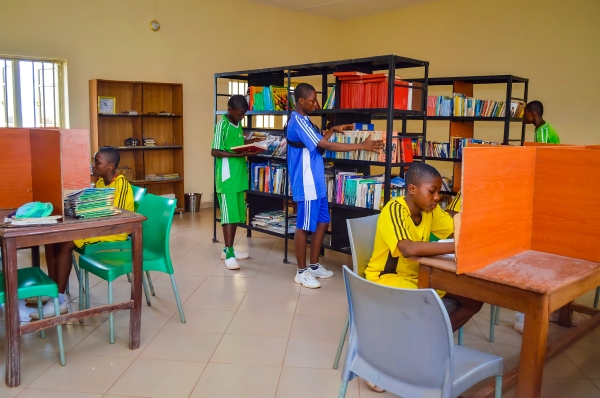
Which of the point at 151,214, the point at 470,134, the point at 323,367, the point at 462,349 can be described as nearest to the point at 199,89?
the point at 470,134

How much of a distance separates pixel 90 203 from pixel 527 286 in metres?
2.24

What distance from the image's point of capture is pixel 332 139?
4449 mm

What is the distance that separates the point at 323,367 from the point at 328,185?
2105 mm

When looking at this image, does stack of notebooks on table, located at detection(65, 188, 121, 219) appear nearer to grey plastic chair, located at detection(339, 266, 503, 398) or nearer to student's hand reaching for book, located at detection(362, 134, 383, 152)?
grey plastic chair, located at detection(339, 266, 503, 398)

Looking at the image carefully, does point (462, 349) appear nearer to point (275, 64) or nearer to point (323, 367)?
point (323, 367)

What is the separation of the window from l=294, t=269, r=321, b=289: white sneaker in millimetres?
4316

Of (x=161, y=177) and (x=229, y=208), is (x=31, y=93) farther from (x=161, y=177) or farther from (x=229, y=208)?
(x=229, y=208)

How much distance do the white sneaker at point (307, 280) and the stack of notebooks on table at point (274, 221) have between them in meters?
0.82

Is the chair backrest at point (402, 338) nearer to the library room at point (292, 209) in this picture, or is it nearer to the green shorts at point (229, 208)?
the library room at point (292, 209)

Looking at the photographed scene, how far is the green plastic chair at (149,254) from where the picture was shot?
123 inches

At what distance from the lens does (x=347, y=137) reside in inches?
171

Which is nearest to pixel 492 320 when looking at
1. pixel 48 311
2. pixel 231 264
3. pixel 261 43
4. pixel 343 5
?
pixel 231 264

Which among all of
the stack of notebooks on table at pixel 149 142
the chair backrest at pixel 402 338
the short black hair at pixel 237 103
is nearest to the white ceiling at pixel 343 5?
the stack of notebooks on table at pixel 149 142

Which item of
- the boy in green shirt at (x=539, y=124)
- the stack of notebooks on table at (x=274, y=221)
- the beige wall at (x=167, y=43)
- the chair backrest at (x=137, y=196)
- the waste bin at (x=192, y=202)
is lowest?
the waste bin at (x=192, y=202)
